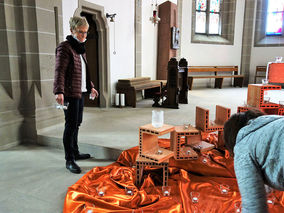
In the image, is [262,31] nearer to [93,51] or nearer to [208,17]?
[208,17]

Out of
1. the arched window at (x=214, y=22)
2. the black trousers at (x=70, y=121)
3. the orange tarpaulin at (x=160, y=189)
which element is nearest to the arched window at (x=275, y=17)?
the arched window at (x=214, y=22)

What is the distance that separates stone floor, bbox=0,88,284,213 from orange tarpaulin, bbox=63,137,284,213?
185 millimetres

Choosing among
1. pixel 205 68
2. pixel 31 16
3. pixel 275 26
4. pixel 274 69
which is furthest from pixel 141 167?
pixel 275 26

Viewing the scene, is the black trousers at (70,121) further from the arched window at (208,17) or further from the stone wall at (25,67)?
the arched window at (208,17)

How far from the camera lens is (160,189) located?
8.14 ft

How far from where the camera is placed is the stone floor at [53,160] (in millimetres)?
2312

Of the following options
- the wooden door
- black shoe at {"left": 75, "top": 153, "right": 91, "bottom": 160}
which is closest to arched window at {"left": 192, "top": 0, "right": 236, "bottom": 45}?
the wooden door

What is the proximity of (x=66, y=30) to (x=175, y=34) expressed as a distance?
4739 millimetres

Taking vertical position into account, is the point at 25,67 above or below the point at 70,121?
above

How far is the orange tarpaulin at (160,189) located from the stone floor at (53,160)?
0.18 m

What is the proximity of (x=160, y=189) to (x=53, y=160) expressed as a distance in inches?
59.5

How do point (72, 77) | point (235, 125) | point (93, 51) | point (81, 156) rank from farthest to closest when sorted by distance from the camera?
point (93, 51)
point (81, 156)
point (72, 77)
point (235, 125)

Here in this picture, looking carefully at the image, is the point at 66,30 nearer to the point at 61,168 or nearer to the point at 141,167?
the point at 61,168

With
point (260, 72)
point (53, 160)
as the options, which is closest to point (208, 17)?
point (260, 72)
